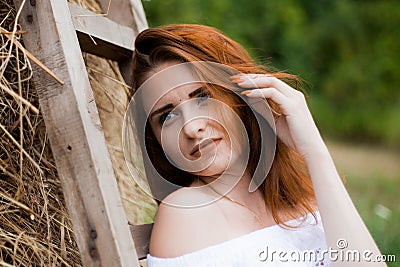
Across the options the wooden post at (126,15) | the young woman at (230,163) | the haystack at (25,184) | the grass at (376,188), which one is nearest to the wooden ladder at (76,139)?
the haystack at (25,184)

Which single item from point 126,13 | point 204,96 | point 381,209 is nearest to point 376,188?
point 381,209

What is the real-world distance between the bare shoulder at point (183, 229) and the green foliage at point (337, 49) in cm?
525

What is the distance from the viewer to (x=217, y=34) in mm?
1547

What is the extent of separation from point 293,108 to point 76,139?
1.41ft

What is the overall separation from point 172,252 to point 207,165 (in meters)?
0.19

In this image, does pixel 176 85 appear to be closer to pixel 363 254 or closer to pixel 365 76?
pixel 363 254

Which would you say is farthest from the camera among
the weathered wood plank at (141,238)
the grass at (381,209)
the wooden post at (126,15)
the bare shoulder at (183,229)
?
the grass at (381,209)

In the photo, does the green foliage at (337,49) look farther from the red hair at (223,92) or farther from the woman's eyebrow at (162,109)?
the woman's eyebrow at (162,109)

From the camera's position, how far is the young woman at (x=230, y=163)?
1.38 meters

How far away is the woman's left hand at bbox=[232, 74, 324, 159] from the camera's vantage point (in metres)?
1.42

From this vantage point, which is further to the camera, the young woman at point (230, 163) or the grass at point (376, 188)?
the grass at point (376, 188)

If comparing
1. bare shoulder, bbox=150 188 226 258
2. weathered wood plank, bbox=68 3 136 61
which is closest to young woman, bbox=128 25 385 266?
bare shoulder, bbox=150 188 226 258

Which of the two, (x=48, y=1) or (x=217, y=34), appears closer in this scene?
(x=48, y=1)

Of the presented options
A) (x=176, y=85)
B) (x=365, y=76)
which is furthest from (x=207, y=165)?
(x=365, y=76)
